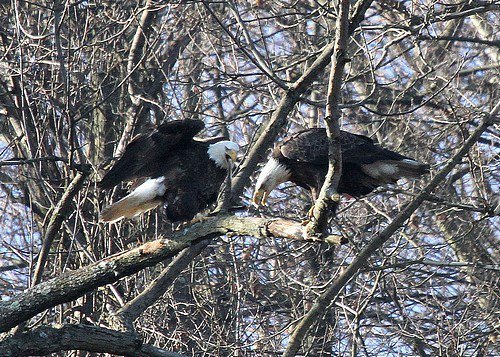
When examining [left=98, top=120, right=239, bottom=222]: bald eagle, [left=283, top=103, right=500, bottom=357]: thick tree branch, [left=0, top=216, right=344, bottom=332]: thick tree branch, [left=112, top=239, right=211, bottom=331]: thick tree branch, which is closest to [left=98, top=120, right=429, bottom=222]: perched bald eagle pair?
[left=98, top=120, right=239, bottom=222]: bald eagle

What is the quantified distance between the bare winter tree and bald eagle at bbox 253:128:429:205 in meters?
0.21

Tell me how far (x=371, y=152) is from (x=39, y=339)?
2.89m

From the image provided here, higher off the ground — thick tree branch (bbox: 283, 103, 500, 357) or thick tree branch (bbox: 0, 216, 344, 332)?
thick tree branch (bbox: 283, 103, 500, 357)

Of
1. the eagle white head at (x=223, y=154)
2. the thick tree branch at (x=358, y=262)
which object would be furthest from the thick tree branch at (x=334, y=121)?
the eagle white head at (x=223, y=154)

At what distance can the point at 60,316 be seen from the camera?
19.5ft

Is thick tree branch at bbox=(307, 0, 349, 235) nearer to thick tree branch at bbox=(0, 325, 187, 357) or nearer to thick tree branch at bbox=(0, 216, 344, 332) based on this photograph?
thick tree branch at bbox=(0, 216, 344, 332)

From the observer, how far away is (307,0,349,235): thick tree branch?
3.57 metres

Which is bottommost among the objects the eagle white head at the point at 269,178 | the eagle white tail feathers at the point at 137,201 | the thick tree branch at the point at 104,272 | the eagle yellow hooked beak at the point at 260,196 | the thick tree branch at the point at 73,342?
the thick tree branch at the point at 73,342

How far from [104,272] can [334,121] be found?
4.17ft

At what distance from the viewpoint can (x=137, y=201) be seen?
5.95 metres

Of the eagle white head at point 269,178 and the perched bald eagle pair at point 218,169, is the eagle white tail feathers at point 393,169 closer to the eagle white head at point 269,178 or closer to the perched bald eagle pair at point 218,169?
the perched bald eagle pair at point 218,169

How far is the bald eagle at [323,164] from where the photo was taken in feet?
19.2

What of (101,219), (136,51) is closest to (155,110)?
(136,51)

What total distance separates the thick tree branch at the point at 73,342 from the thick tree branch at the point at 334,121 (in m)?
0.95
